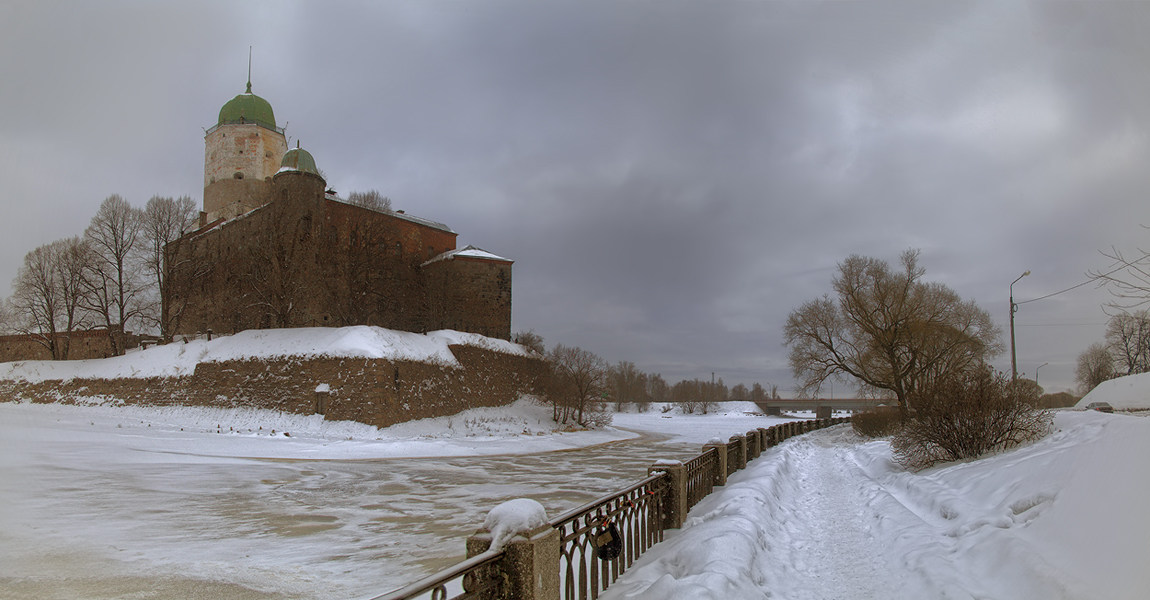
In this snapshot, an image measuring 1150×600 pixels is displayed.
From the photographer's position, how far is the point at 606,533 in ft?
17.9

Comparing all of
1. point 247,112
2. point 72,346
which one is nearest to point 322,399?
point 72,346

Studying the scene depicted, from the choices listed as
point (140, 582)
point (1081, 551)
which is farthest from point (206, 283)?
point (1081, 551)

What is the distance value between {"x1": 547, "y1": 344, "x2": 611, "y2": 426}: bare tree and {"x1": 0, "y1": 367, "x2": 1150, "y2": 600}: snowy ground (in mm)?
21605

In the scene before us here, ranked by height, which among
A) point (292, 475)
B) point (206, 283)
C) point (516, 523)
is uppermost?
point (206, 283)

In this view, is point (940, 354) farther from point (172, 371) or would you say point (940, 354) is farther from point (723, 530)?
point (172, 371)

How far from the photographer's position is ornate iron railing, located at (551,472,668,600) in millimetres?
4922

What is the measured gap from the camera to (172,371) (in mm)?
32719

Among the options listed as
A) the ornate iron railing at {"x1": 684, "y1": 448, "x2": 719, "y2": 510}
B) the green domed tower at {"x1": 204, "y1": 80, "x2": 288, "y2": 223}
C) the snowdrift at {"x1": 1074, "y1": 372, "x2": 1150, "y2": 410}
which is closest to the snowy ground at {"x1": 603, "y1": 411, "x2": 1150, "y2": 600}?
the ornate iron railing at {"x1": 684, "y1": 448, "x2": 719, "y2": 510}

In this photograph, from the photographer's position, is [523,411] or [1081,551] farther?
[523,411]

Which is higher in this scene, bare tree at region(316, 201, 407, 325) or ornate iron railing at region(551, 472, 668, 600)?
bare tree at region(316, 201, 407, 325)

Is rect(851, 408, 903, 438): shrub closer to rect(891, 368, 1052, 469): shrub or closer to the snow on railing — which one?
rect(891, 368, 1052, 469): shrub

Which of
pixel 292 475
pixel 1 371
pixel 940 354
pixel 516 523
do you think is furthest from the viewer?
pixel 1 371

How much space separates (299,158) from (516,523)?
41272mm

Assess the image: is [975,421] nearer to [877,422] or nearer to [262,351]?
[877,422]
